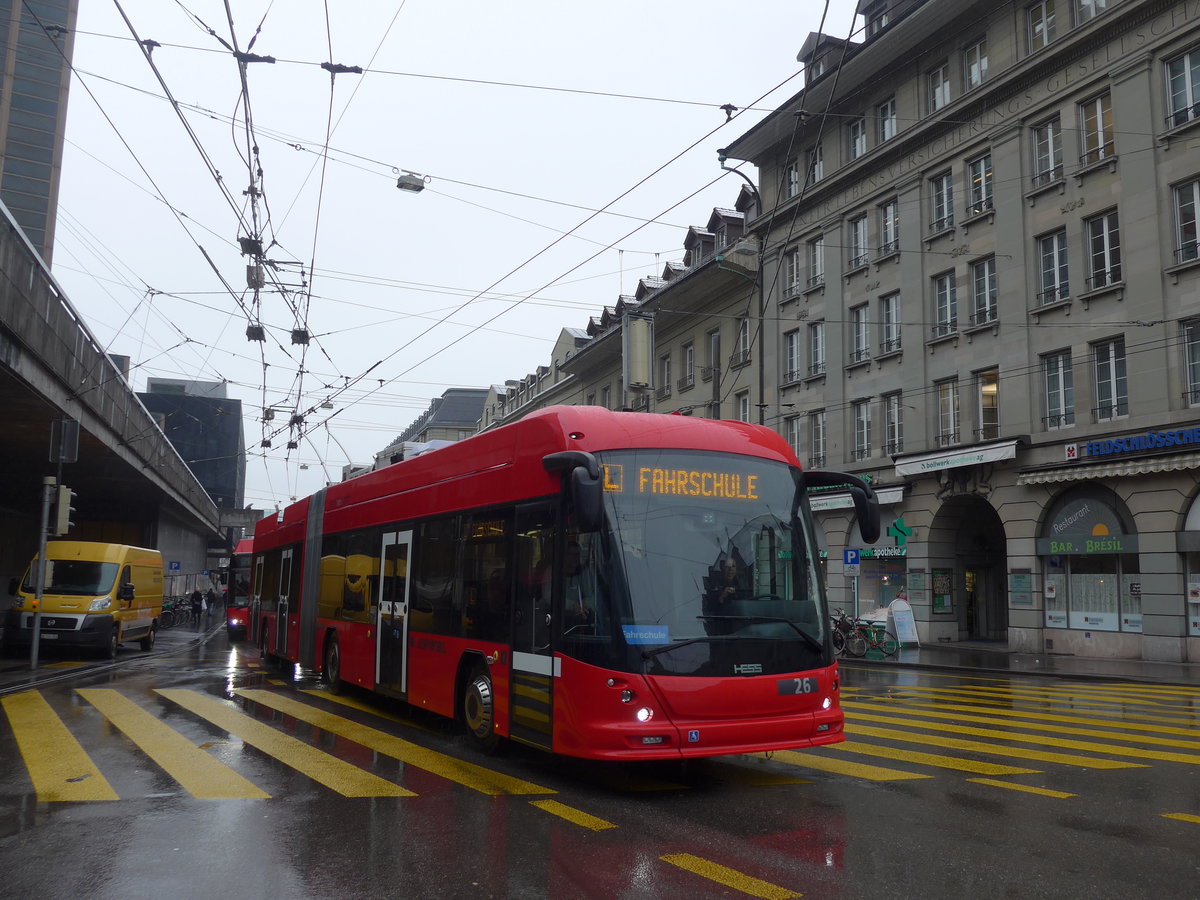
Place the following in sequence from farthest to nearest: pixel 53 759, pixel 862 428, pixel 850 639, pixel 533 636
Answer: pixel 862 428 → pixel 850 639 → pixel 53 759 → pixel 533 636

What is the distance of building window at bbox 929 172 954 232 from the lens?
28344mm

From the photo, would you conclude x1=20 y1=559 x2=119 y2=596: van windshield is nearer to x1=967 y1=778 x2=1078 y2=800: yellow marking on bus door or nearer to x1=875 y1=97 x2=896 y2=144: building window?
x1=967 y1=778 x2=1078 y2=800: yellow marking on bus door

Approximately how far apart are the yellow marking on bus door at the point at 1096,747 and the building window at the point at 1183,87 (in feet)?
55.4

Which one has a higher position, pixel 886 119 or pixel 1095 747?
pixel 886 119

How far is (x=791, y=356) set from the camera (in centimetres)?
3534

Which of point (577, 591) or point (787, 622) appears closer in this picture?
point (577, 591)

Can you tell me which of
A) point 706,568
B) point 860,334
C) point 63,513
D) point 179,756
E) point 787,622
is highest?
point 860,334

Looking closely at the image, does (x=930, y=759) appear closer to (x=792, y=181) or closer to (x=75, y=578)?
(x=75, y=578)

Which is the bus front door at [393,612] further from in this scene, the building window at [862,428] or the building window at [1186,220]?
the building window at [862,428]

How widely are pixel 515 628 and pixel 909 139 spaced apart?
25.2 m

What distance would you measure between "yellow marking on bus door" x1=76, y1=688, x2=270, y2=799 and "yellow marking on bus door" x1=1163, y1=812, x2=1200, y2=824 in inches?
247

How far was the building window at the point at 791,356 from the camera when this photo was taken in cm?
3491

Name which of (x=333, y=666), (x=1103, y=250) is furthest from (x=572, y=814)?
(x=1103, y=250)

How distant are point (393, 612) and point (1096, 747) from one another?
295 inches
